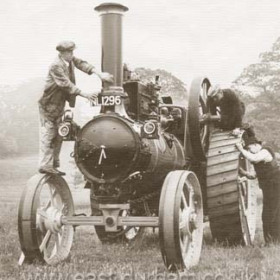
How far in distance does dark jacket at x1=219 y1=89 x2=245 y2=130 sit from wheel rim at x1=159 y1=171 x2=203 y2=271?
182 centimetres

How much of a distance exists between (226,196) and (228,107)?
1.23 m

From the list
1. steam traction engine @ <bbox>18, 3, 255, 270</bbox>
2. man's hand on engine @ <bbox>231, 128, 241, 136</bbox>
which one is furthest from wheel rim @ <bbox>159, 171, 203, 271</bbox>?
man's hand on engine @ <bbox>231, 128, 241, 136</bbox>

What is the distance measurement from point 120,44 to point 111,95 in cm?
53

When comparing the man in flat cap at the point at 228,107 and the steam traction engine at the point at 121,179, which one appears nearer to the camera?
the steam traction engine at the point at 121,179

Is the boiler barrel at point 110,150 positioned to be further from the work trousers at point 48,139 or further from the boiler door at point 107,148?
the work trousers at point 48,139

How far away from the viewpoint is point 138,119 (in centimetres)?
538

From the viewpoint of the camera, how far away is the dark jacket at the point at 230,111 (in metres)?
6.83

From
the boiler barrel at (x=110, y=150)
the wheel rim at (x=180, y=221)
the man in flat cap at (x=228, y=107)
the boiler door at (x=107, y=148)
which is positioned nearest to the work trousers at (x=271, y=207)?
the man in flat cap at (x=228, y=107)

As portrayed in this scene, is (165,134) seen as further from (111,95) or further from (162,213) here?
(162,213)

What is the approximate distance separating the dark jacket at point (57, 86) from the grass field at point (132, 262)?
4.89 ft

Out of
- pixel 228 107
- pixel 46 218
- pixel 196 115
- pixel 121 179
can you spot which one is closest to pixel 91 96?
pixel 121 179

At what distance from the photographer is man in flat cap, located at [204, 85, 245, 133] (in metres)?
6.81

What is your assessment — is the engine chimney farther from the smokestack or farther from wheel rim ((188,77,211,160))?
wheel rim ((188,77,211,160))

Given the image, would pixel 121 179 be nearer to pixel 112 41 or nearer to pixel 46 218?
pixel 46 218
